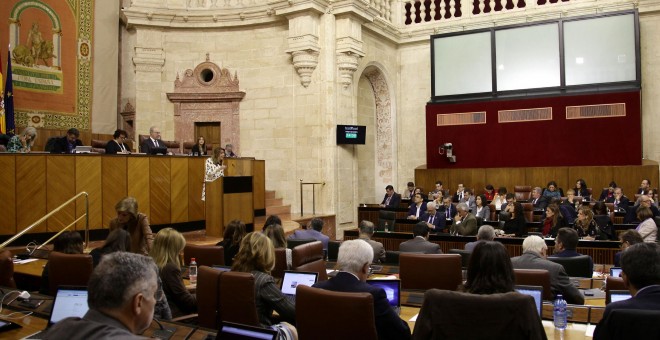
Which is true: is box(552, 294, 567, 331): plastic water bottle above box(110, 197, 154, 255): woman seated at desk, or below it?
below

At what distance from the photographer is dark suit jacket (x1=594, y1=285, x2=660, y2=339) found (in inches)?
90.2

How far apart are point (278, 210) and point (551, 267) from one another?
8581 millimetres

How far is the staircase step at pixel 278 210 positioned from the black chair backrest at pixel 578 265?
25.2 ft

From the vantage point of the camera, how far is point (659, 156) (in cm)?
1280

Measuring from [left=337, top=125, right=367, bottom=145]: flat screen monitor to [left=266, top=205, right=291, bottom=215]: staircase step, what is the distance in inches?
75.9

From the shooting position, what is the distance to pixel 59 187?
7.91 m

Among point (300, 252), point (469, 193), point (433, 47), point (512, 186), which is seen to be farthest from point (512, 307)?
point (433, 47)

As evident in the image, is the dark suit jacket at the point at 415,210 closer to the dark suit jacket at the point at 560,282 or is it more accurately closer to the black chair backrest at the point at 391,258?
the black chair backrest at the point at 391,258

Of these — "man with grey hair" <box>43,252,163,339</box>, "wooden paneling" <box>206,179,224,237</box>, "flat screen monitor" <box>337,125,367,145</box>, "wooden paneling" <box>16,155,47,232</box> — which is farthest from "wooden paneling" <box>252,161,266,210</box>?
A: "man with grey hair" <box>43,252,163,339</box>

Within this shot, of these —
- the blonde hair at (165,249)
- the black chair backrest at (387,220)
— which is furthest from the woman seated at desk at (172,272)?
the black chair backrest at (387,220)

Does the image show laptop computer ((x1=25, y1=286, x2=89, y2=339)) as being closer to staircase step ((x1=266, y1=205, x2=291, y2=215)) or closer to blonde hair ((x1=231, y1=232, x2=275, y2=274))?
blonde hair ((x1=231, y1=232, x2=275, y2=274))

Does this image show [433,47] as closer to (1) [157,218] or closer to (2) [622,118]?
(2) [622,118]

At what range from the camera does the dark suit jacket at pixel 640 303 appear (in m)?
2.29

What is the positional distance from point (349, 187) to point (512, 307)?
35.0ft
